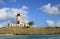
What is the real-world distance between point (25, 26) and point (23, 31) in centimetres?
281

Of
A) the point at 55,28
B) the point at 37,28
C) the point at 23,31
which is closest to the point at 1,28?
the point at 23,31

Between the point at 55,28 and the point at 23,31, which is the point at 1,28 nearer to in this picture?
the point at 23,31

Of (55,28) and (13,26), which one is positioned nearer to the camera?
(13,26)

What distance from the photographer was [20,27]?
99.2 m

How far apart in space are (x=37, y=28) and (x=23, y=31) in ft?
25.9

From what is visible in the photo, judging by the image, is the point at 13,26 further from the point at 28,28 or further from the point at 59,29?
the point at 59,29

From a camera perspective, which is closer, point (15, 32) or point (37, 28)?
point (15, 32)

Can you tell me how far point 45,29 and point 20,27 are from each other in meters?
13.4

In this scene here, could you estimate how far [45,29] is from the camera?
104 metres

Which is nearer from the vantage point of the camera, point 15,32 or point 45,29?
point 15,32

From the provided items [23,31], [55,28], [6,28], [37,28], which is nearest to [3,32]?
[6,28]

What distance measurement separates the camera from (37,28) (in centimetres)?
10419

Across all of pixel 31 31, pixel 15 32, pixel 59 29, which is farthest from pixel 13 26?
pixel 59 29

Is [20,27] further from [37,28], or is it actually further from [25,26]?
[37,28]
